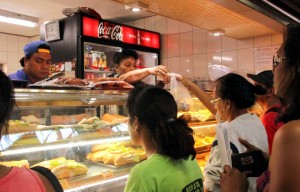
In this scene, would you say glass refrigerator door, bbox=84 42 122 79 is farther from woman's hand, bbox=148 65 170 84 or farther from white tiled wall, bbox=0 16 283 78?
woman's hand, bbox=148 65 170 84

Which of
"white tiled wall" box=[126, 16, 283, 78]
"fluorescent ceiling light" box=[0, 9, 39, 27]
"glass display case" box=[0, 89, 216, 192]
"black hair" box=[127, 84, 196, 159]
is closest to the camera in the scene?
"black hair" box=[127, 84, 196, 159]

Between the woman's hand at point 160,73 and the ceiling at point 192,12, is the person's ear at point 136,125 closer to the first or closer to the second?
the woman's hand at point 160,73

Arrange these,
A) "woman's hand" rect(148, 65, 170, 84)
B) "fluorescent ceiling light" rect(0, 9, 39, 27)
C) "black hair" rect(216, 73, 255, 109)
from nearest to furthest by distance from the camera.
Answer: "black hair" rect(216, 73, 255, 109) < "woman's hand" rect(148, 65, 170, 84) < "fluorescent ceiling light" rect(0, 9, 39, 27)

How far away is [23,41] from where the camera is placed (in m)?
9.45

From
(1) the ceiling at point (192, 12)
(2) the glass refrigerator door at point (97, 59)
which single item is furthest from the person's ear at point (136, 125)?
(2) the glass refrigerator door at point (97, 59)

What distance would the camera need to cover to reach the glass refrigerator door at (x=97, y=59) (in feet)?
20.1

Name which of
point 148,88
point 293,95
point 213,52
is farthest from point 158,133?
point 213,52

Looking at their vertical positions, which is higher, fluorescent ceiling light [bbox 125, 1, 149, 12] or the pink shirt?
fluorescent ceiling light [bbox 125, 1, 149, 12]

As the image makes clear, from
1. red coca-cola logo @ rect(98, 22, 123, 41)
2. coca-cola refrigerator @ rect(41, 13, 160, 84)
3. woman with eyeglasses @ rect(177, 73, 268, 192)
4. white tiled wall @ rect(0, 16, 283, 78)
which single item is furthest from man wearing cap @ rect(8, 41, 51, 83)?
white tiled wall @ rect(0, 16, 283, 78)

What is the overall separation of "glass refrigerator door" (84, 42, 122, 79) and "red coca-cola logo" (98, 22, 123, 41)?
21 cm

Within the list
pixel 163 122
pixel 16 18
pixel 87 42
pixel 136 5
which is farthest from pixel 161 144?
pixel 16 18

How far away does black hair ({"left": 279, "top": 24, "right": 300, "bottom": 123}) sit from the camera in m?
1.36

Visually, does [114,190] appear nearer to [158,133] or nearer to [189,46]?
[158,133]

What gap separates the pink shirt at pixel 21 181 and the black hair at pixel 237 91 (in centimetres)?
170
